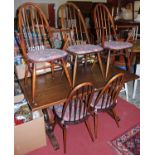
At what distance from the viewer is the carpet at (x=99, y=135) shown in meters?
1.84

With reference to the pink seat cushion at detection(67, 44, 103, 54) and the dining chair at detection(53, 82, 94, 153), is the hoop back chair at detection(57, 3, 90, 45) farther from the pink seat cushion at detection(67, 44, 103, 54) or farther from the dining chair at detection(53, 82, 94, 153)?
the dining chair at detection(53, 82, 94, 153)

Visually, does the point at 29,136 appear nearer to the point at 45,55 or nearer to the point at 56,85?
the point at 56,85

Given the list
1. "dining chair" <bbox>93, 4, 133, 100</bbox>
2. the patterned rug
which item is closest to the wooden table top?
"dining chair" <bbox>93, 4, 133, 100</bbox>

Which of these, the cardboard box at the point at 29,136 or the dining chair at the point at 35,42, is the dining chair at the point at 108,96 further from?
the cardboard box at the point at 29,136

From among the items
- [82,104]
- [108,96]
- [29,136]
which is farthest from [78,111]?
[29,136]

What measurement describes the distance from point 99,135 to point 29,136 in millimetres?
791

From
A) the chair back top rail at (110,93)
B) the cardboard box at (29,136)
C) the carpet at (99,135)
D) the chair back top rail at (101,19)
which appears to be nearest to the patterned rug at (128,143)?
the carpet at (99,135)

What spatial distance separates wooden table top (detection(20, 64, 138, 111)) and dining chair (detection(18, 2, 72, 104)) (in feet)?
0.30

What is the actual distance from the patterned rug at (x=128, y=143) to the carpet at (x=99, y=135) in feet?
0.17

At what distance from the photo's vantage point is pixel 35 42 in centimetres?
215
